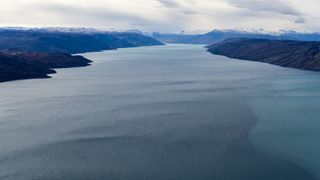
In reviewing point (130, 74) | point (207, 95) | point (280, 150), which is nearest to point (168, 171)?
point (280, 150)

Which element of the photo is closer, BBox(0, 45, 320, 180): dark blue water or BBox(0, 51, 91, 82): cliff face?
BBox(0, 45, 320, 180): dark blue water

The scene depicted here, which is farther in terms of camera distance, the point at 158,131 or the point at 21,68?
the point at 21,68

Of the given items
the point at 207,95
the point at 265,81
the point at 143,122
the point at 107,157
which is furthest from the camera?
the point at 265,81

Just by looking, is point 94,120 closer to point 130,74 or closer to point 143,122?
point 143,122

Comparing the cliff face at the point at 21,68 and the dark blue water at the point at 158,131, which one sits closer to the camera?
the dark blue water at the point at 158,131

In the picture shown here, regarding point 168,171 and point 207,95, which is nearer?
point 168,171

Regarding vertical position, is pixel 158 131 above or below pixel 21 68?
below

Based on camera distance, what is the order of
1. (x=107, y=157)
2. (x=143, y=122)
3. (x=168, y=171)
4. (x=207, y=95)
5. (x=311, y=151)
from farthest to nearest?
(x=207, y=95) < (x=143, y=122) < (x=311, y=151) < (x=107, y=157) < (x=168, y=171)
